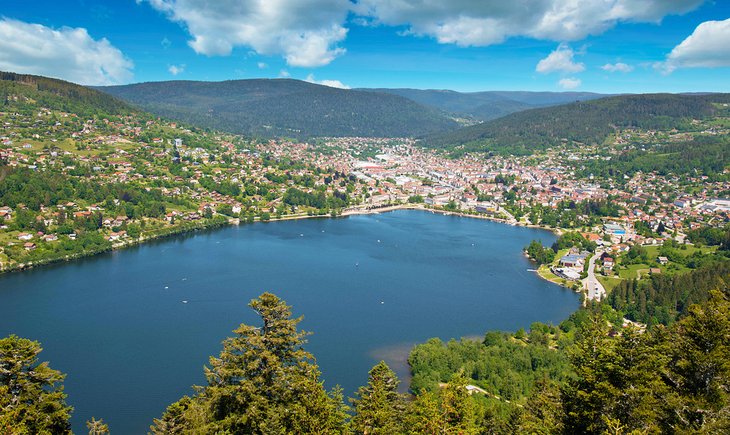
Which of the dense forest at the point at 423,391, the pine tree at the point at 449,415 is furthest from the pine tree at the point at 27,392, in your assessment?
the pine tree at the point at 449,415

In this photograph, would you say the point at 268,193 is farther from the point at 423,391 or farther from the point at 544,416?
the point at 423,391

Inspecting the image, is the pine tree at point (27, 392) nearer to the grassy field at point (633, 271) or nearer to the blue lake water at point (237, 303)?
the blue lake water at point (237, 303)

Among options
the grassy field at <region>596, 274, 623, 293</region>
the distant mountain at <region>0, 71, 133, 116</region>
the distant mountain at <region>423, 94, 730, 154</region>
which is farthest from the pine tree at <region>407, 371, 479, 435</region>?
the distant mountain at <region>423, 94, 730, 154</region>

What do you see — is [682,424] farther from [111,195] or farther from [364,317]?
[111,195]

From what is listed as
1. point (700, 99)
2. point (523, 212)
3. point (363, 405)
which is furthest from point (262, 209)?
point (700, 99)

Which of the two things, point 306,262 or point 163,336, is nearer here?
point 163,336

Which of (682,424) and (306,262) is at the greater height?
(682,424)
